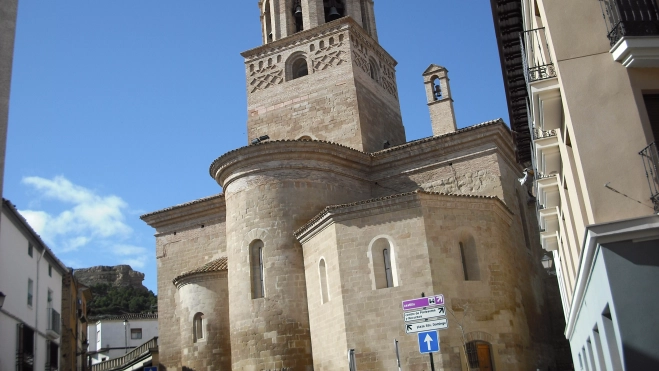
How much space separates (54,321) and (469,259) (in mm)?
13049

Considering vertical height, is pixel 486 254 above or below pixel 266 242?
below

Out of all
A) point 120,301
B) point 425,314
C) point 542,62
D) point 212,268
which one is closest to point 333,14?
point 212,268

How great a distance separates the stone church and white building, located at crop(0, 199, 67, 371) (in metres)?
3.79

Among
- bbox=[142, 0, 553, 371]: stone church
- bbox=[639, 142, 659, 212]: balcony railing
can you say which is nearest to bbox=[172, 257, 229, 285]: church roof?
bbox=[142, 0, 553, 371]: stone church

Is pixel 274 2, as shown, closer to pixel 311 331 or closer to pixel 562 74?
pixel 311 331

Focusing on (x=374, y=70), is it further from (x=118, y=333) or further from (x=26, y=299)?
(x=118, y=333)

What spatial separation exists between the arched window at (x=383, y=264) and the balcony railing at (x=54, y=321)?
10686 mm

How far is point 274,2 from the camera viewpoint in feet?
82.4

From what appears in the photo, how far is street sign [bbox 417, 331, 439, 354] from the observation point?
26.2ft

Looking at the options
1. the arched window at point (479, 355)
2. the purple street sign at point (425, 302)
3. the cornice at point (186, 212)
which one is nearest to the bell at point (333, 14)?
the cornice at point (186, 212)

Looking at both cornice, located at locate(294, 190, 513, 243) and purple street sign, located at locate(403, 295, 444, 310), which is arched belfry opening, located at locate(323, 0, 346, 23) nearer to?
cornice, located at locate(294, 190, 513, 243)

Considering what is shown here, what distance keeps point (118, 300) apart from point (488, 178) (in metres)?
57.7

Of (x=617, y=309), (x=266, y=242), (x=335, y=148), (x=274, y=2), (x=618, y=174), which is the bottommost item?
(x=617, y=309)

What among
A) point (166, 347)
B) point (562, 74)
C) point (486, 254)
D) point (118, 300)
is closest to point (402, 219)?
point (486, 254)
